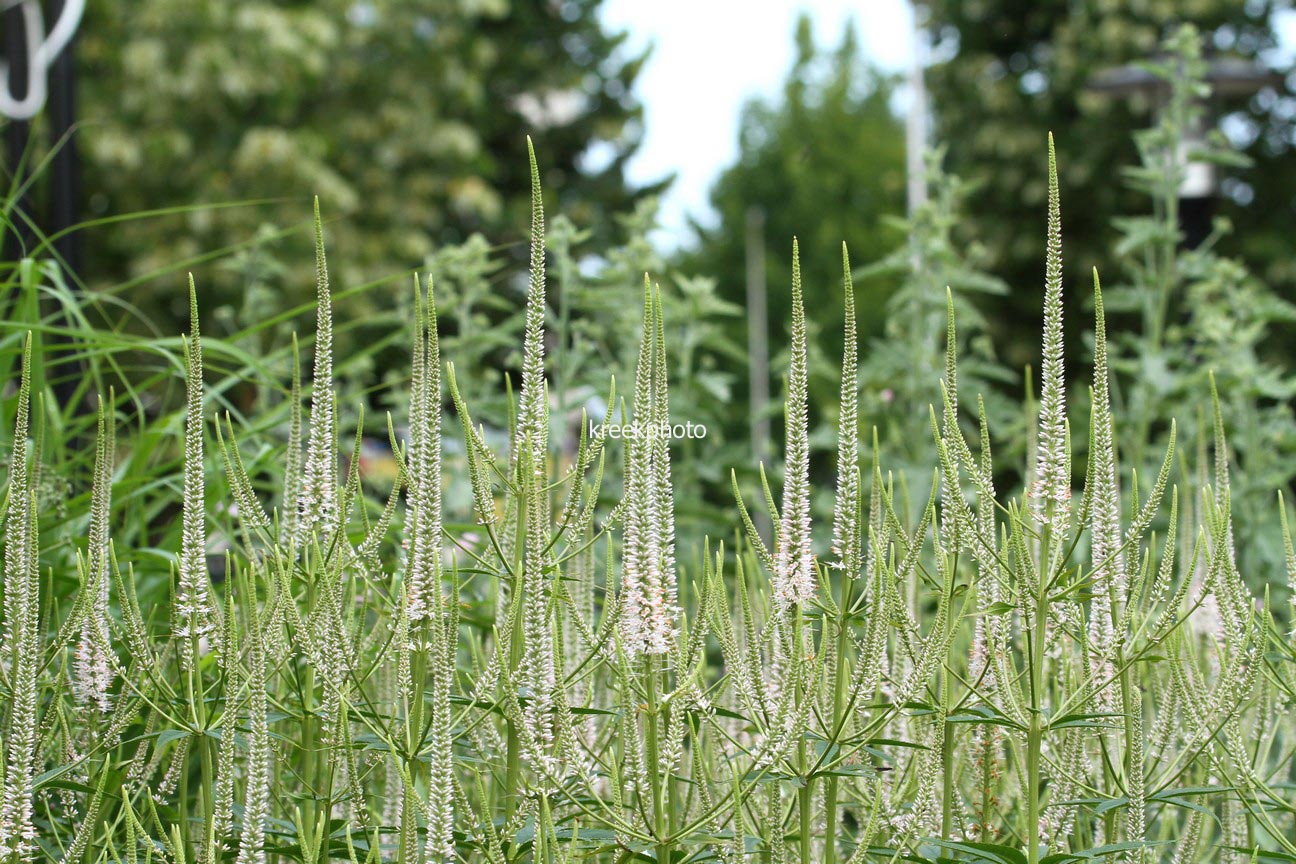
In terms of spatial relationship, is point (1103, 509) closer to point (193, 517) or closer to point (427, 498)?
point (427, 498)

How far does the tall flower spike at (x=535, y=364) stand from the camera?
5.65 feet

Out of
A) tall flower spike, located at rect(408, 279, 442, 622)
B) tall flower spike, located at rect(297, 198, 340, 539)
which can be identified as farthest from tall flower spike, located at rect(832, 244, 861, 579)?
tall flower spike, located at rect(297, 198, 340, 539)

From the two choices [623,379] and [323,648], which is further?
[623,379]

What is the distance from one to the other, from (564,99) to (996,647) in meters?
28.0

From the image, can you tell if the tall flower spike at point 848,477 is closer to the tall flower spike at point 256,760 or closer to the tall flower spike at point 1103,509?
the tall flower spike at point 1103,509

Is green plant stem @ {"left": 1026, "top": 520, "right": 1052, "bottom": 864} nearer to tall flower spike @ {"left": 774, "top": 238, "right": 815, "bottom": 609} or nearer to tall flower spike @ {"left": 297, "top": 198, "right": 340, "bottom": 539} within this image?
tall flower spike @ {"left": 774, "top": 238, "right": 815, "bottom": 609}

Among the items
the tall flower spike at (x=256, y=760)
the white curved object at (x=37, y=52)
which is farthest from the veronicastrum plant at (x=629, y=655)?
the white curved object at (x=37, y=52)

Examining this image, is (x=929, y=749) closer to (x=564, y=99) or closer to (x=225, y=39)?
(x=225, y=39)

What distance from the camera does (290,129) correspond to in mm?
20531

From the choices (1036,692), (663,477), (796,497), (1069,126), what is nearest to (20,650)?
(663,477)

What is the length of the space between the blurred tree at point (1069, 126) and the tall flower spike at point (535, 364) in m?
19.5

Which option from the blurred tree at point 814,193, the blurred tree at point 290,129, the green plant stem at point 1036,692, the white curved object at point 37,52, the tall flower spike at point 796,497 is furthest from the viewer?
the blurred tree at point 814,193

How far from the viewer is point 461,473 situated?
533cm

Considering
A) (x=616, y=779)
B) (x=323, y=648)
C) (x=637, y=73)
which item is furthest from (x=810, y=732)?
(x=637, y=73)
